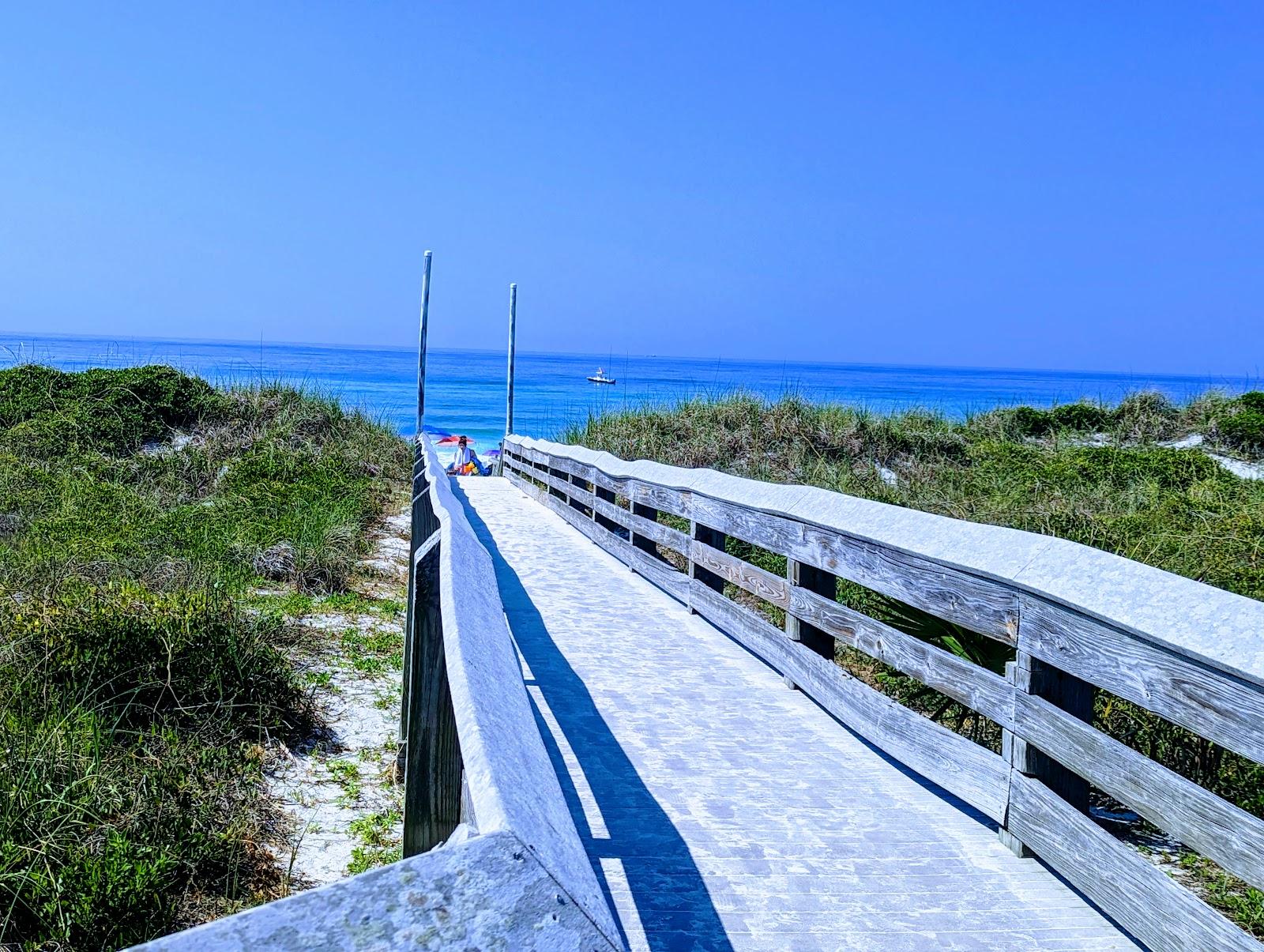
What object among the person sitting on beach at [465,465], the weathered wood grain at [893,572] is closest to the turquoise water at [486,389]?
the person sitting on beach at [465,465]

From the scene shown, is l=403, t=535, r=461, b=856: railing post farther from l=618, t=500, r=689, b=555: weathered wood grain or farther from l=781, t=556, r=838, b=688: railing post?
l=618, t=500, r=689, b=555: weathered wood grain

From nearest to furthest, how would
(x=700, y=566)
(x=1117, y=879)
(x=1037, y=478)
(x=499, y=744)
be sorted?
(x=499, y=744) < (x=1117, y=879) < (x=700, y=566) < (x=1037, y=478)

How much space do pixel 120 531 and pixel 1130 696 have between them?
335 inches

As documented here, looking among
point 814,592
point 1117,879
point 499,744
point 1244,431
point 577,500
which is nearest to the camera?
point 499,744

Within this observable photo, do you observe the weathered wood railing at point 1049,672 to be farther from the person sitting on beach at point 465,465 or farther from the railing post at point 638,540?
the person sitting on beach at point 465,465

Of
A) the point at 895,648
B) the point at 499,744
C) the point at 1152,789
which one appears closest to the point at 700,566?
the point at 895,648

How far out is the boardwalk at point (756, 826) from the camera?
333 cm

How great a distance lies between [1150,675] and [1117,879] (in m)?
0.71

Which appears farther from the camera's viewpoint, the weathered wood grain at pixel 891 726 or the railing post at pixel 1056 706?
the weathered wood grain at pixel 891 726

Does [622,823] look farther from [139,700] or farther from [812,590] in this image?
[139,700]

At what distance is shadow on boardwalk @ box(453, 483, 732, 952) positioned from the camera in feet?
10.9

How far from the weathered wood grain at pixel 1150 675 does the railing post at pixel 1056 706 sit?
101mm

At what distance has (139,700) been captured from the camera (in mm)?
5102

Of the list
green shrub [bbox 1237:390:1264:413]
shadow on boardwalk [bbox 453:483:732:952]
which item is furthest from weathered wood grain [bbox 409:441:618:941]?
green shrub [bbox 1237:390:1264:413]
